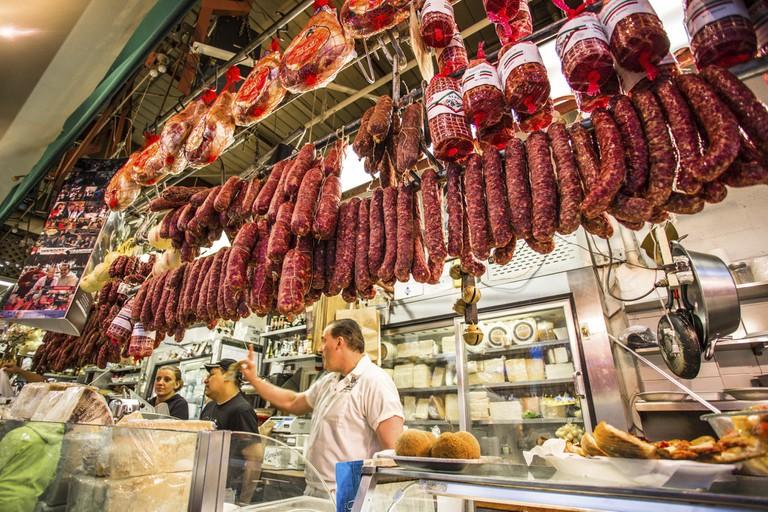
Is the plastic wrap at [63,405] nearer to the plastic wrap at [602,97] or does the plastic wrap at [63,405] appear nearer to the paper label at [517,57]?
the paper label at [517,57]

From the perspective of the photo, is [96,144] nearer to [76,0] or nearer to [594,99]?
[76,0]

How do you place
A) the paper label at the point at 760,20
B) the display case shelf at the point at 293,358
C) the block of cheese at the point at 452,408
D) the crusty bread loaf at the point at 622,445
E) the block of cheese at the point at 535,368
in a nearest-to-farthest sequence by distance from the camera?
1. the crusty bread loaf at the point at 622,445
2. the paper label at the point at 760,20
3. the block of cheese at the point at 535,368
4. the block of cheese at the point at 452,408
5. the display case shelf at the point at 293,358

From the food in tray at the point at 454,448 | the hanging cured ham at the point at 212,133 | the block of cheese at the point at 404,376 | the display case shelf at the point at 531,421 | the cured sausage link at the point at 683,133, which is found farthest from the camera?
the block of cheese at the point at 404,376

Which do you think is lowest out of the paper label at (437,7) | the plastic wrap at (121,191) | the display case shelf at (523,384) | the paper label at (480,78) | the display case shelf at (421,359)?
the display case shelf at (523,384)

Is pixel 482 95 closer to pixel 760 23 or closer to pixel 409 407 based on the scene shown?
pixel 760 23

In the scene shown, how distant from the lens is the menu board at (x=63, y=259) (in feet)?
11.0

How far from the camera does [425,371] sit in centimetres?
552

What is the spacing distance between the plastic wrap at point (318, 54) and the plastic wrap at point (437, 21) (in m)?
0.52

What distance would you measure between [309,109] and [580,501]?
21.4ft

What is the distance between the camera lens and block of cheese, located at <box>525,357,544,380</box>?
4609mm

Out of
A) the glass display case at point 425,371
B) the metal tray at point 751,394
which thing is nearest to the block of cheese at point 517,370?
the glass display case at point 425,371

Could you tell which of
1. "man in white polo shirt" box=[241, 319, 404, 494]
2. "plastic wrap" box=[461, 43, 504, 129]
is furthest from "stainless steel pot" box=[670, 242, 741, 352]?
"man in white polo shirt" box=[241, 319, 404, 494]

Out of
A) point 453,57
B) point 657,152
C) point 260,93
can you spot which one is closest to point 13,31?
point 260,93

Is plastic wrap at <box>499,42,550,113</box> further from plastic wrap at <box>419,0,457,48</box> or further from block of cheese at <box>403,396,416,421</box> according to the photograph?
block of cheese at <box>403,396,416,421</box>
